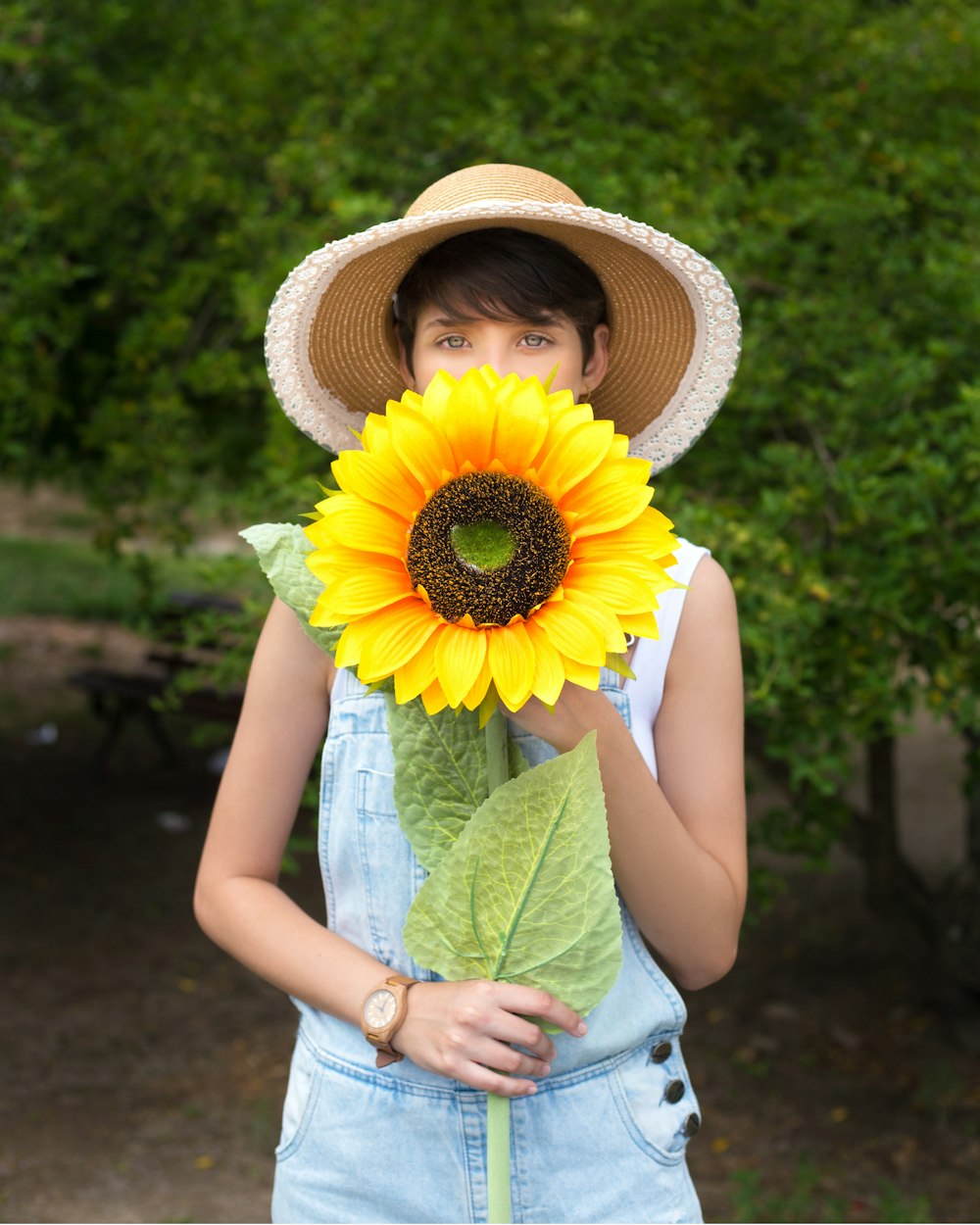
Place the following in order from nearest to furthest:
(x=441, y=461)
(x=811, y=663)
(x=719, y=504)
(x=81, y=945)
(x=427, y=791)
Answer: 1. (x=441, y=461)
2. (x=427, y=791)
3. (x=811, y=663)
4. (x=719, y=504)
5. (x=81, y=945)

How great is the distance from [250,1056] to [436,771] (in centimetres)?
430

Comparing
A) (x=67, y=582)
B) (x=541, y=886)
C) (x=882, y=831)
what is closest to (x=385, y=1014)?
(x=541, y=886)

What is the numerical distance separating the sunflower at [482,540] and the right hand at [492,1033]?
1.05 feet

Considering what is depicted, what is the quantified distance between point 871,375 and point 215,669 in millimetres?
1962

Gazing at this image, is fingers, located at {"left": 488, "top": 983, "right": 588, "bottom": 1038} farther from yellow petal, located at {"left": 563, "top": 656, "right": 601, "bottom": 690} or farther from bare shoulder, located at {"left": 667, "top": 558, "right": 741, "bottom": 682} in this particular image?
bare shoulder, located at {"left": 667, "top": 558, "right": 741, "bottom": 682}

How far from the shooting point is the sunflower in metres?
1.11

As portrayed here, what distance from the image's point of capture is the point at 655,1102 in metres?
1.55

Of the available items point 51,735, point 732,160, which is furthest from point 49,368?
point 51,735

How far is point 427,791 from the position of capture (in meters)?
1.31

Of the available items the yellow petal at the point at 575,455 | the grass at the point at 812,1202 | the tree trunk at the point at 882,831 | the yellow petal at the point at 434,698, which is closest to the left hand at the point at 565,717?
the yellow petal at the point at 434,698

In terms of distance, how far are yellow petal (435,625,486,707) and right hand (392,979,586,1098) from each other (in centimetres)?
35

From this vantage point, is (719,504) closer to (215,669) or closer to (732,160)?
(732,160)

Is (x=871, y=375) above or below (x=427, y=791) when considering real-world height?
above

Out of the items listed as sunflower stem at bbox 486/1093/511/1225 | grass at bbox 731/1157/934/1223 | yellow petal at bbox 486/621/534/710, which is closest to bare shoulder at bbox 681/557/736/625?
yellow petal at bbox 486/621/534/710
